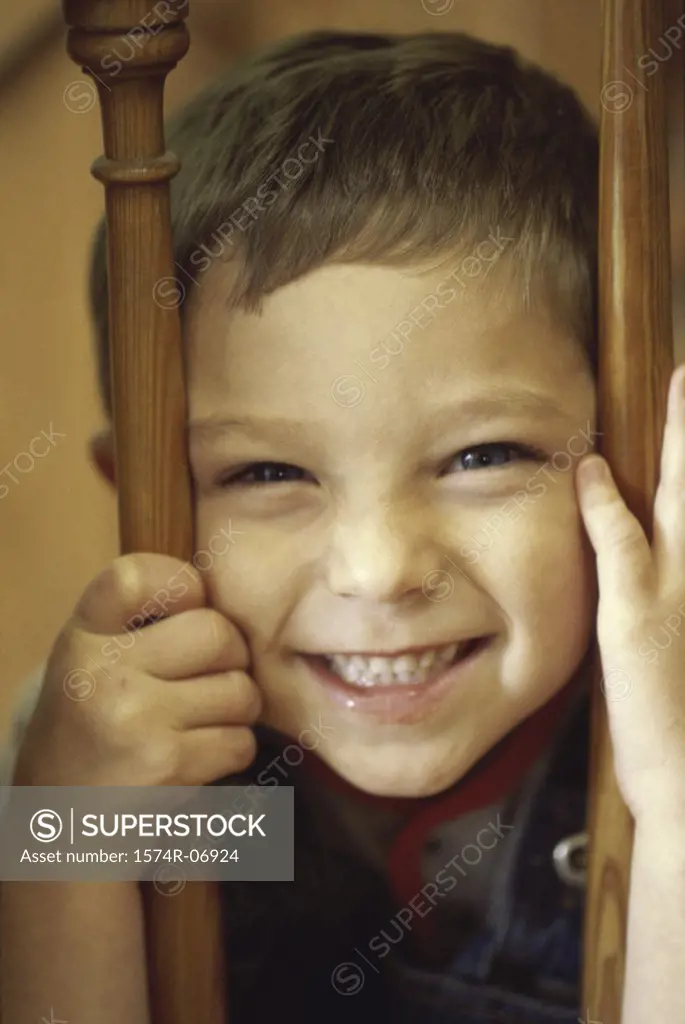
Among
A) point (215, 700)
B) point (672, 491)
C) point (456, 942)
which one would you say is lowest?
point (456, 942)

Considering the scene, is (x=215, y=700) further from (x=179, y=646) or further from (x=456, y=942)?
(x=456, y=942)

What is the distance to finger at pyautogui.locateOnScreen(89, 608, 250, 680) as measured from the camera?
0.70 metres

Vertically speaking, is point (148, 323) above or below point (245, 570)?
above

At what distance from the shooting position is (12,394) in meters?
0.70

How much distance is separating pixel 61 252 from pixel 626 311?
32 cm

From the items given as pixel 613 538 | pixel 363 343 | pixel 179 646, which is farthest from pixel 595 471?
pixel 179 646

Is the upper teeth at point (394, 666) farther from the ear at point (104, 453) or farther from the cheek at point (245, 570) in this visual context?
the ear at point (104, 453)

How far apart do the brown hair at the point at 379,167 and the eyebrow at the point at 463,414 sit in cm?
5

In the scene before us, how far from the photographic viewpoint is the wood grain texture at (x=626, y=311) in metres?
0.70

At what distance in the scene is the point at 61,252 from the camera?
0.70 m

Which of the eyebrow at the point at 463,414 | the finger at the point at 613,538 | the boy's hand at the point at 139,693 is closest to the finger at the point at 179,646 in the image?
the boy's hand at the point at 139,693

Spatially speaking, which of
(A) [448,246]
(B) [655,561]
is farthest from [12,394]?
(B) [655,561]

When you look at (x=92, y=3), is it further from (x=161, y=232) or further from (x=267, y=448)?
(x=267, y=448)

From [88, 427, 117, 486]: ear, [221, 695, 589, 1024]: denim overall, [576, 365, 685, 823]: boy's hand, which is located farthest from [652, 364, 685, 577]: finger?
[88, 427, 117, 486]: ear
